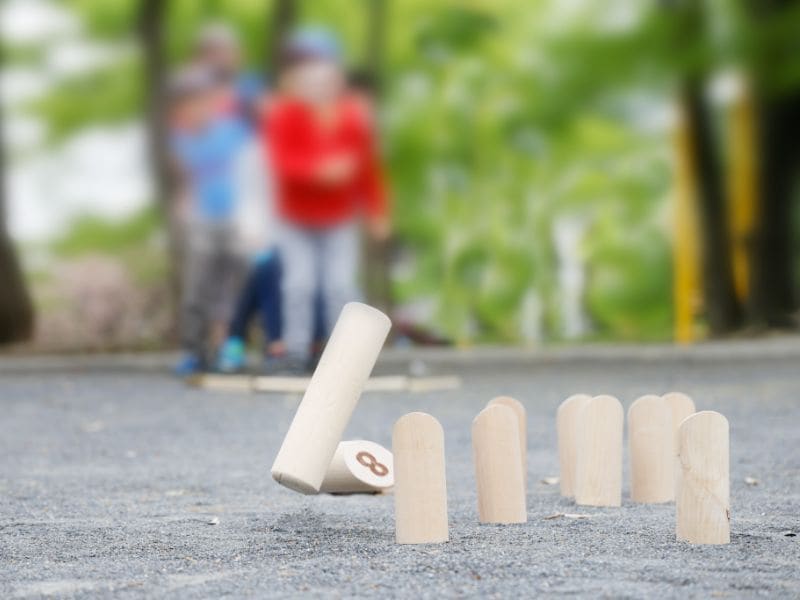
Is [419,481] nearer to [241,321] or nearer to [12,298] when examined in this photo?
[241,321]

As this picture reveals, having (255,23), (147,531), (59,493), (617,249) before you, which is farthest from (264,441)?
(617,249)

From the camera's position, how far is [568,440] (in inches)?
171

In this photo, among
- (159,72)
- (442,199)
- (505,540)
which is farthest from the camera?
(442,199)

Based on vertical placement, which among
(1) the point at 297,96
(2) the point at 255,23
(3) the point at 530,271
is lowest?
(3) the point at 530,271

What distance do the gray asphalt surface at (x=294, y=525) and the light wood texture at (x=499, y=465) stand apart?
0.06 metres

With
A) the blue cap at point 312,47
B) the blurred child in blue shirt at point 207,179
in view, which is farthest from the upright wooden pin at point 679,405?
the blurred child in blue shirt at point 207,179

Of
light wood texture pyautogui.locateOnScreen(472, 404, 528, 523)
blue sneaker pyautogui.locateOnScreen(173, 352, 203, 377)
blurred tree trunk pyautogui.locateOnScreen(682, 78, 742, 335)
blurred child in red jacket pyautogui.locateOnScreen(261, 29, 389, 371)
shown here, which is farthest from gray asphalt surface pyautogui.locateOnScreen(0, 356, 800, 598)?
blurred tree trunk pyautogui.locateOnScreen(682, 78, 742, 335)

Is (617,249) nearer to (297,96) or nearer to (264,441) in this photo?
(297,96)

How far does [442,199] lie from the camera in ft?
62.7

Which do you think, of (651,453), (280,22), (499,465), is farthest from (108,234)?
(499,465)

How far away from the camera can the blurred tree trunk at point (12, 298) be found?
13258 millimetres

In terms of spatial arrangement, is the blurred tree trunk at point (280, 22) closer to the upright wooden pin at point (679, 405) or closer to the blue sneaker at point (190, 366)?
the blue sneaker at point (190, 366)

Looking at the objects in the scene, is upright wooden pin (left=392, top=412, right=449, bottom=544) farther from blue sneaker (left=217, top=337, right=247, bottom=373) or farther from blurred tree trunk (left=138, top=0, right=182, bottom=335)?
blurred tree trunk (left=138, top=0, right=182, bottom=335)

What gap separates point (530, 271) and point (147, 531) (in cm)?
1658
